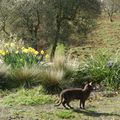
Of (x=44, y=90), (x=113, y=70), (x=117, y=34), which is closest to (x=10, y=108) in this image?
(x=44, y=90)

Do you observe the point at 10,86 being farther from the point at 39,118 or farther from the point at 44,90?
the point at 39,118

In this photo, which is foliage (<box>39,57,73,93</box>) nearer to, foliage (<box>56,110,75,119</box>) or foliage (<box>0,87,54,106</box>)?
foliage (<box>0,87,54,106</box>)

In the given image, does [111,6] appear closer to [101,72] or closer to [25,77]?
[101,72]

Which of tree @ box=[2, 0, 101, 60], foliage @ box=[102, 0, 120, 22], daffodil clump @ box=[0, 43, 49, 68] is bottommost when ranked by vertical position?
daffodil clump @ box=[0, 43, 49, 68]

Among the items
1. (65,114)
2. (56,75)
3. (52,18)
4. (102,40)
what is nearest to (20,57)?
(56,75)

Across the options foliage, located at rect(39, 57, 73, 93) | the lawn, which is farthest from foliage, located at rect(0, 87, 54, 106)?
foliage, located at rect(39, 57, 73, 93)

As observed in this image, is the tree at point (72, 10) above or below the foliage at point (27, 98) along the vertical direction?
above

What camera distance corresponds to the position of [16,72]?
10.4 meters

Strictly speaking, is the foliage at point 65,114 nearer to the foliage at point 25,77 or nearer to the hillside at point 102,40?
the foliage at point 25,77

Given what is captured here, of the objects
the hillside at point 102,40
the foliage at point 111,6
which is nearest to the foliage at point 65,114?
the hillside at point 102,40

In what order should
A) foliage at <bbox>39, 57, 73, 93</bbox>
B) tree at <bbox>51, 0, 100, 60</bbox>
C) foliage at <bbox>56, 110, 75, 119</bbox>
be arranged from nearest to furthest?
1. foliage at <bbox>56, 110, 75, 119</bbox>
2. foliage at <bbox>39, 57, 73, 93</bbox>
3. tree at <bbox>51, 0, 100, 60</bbox>

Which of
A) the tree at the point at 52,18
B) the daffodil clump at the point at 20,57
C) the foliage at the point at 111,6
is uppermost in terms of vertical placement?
the foliage at the point at 111,6

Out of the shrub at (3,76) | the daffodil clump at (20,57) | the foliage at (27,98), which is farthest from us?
the daffodil clump at (20,57)

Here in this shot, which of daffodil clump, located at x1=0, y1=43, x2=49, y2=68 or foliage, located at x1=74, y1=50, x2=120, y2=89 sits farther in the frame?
daffodil clump, located at x1=0, y1=43, x2=49, y2=68
